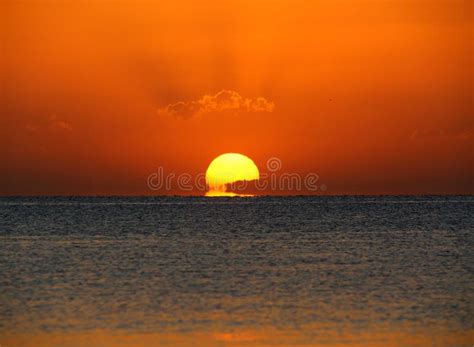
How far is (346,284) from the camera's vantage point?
29.5 m

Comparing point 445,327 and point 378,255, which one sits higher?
point 378,255

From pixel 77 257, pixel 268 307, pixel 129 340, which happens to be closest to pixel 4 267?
pixel 77 257

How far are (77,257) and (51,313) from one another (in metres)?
19.4

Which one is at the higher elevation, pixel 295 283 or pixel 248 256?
pixel 248 256

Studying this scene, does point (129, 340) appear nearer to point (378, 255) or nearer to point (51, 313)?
point (51, 313)

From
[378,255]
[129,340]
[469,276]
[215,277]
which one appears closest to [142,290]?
[215,277]

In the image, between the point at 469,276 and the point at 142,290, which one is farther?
the point at 469,276

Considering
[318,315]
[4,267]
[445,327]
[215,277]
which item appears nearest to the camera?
[445,327]

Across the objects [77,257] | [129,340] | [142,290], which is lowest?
[129,340]

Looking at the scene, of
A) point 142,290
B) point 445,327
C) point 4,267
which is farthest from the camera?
point 4,267

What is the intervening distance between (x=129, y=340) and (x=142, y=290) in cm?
919

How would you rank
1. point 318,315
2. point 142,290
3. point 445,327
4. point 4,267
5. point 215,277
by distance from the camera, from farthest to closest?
point 4,267, point 215,277, point 142,290, point 318,315, point 445,327

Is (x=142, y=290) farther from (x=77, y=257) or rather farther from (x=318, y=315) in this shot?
(x=77, y=257)

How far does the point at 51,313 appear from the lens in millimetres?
22859
